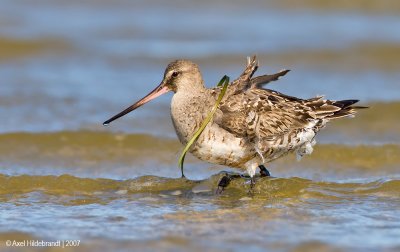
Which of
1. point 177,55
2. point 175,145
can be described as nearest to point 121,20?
point 177,55

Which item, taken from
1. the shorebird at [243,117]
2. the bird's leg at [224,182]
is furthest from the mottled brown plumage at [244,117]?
the bird's leg at [224,182]

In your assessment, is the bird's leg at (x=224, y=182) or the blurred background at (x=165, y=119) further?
the bird's leg at (x=224, y=182)

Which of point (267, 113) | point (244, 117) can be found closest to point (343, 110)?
point (267, 113)

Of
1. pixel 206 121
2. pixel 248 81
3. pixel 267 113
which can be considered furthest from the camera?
pixel 248 81

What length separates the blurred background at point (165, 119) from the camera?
24.0ft

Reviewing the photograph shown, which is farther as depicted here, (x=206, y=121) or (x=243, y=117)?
(x=243, y=117)

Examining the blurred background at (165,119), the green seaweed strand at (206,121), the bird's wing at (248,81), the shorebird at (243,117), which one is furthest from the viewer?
the bird's wing at (248,81)

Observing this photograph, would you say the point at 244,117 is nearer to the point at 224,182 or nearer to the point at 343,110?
the point at 224,182

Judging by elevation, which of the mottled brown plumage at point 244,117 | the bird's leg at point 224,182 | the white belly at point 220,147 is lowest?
the bird's leg at point 224,182

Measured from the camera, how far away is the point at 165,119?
11852 millimetres

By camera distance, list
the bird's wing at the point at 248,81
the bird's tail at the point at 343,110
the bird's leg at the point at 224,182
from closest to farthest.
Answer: the bird's wing at the point at 248,81 < the bird's leg at the point at 224,182 < the bird's tail at the point at 343,110

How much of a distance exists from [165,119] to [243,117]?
152 inches

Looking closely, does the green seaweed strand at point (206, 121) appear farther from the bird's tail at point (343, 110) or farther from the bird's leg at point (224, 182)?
the bird's tail at point (343, 110)

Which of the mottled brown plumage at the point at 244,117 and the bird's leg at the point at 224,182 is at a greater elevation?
the mottled brown plumage at the point at 244,117
